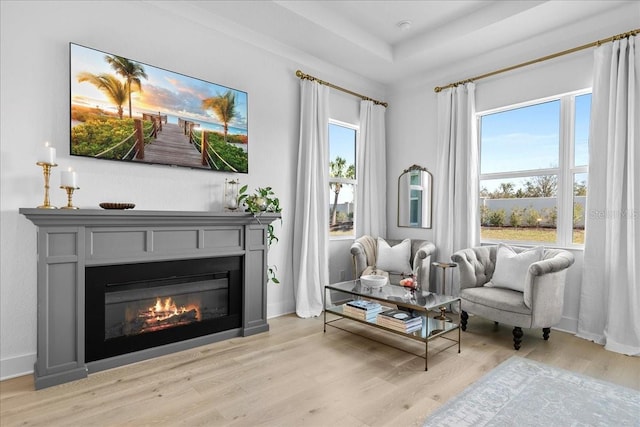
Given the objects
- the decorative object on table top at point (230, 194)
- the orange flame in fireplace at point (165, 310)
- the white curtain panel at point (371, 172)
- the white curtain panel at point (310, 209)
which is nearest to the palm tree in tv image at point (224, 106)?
the decorative object on table top at point (230, 194)

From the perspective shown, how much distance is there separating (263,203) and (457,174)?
239 cm

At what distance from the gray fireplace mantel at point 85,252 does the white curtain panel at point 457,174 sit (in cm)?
254

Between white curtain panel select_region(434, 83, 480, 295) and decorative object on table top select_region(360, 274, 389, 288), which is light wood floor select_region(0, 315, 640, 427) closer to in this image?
decorative object on table top select_region(360, 274, 389, 288)

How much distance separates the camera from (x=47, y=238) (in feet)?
7.92

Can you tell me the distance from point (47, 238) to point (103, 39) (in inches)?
64.8

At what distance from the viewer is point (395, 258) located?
4.45 m

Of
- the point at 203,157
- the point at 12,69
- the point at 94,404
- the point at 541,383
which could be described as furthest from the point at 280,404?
the point at 12,69

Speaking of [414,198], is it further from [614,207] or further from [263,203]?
[263,203]

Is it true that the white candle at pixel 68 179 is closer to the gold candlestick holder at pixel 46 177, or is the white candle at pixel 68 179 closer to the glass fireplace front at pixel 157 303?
the gold candlestick holder at pixel 46 177

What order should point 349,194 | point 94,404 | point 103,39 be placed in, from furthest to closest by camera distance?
point 349,194 < point 103,39 < point 94,404

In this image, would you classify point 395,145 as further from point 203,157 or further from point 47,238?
point 47,238

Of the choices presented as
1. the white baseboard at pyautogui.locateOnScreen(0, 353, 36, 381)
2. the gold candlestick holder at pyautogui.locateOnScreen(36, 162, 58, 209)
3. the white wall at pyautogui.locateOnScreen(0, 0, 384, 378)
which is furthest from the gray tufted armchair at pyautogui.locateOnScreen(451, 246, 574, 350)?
the white baseboard at pyautogui.locateOnScreen(0, 353, 36, 381)

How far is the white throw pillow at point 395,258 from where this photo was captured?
173 inches

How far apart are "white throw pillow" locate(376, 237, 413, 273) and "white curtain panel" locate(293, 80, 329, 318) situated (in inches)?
29.5
